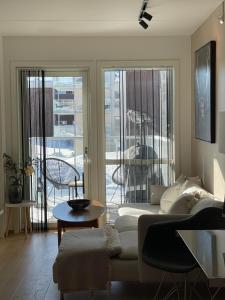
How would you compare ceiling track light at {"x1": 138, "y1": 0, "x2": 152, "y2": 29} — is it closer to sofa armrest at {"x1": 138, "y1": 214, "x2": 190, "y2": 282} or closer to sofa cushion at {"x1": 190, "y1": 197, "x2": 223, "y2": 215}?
sofa cushion at {"x1": 190, "y1": 197, "x2": 223, "y2": 215}

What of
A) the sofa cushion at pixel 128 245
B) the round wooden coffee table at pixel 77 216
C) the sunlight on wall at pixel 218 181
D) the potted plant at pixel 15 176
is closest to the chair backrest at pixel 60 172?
the potted plant at pixel 15 176

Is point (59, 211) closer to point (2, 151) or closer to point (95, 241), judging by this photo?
point (95, 241)

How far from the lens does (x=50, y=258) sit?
492cm

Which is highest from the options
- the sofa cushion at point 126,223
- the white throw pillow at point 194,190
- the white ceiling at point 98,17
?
the white ceiling at point 98,17

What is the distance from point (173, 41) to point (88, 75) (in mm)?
1198

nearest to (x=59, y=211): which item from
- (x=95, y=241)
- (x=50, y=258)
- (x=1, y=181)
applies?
(x=50, y=258)

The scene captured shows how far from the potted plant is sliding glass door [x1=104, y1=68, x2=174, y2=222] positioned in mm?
1054

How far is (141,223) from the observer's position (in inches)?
144

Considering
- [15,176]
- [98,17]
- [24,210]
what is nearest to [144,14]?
[98,17]

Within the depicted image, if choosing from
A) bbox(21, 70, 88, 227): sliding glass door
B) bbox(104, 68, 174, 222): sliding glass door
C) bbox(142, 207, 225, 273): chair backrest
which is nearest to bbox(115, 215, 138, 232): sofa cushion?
bbox(142, 207, 225, 273): chair backrest

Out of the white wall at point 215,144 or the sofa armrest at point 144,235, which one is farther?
the white wall at point 215,144

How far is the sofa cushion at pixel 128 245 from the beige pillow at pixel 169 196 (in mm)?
861

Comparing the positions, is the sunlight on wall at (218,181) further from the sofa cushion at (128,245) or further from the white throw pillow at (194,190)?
the sofa cushion at (128,245)

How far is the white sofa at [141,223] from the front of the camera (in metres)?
3.61
